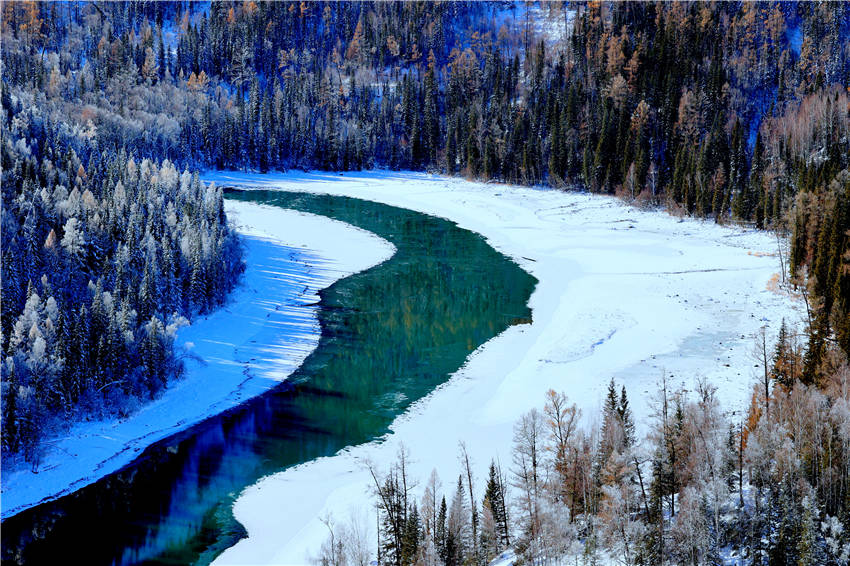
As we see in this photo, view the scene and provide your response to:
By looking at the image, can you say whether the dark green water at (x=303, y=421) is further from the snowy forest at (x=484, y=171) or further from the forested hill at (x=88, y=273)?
the forested hill at (x=88, y=273)

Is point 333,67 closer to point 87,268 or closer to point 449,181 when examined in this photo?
point 449,181

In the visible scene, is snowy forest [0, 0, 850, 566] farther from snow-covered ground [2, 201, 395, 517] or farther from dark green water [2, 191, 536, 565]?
dark green water [2, 191, 536, 565]

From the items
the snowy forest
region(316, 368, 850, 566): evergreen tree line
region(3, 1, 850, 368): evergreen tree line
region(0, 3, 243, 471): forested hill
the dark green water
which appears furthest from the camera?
region(3, 1, 850, 368): evergreen tree line

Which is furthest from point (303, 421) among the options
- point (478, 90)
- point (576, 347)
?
point (478, 90)

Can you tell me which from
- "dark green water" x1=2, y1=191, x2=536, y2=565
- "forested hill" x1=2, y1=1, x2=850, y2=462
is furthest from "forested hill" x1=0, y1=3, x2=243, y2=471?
"dark green water" x1=2, y1=191, x2=536, y2=565

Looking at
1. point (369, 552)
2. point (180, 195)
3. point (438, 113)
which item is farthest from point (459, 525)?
point (438, 113)

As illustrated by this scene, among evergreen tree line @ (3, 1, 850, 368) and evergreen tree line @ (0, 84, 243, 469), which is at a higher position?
evergreen tree line @ (3, 1, 850, 368)

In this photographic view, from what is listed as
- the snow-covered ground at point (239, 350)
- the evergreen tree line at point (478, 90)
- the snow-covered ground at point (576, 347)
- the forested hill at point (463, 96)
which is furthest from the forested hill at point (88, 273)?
the evergreen tree line at point (478, 90)
